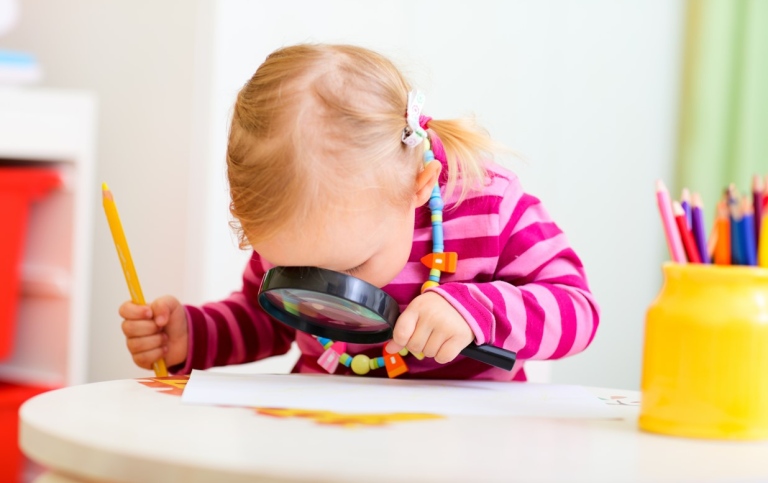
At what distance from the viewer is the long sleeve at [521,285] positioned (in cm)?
77

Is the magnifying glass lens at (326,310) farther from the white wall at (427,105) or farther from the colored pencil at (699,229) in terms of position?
the white wall at (427,105)

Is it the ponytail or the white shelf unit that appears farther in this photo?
the white shelf unit

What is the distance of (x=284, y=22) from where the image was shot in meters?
1.75

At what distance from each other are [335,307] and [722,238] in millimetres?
314

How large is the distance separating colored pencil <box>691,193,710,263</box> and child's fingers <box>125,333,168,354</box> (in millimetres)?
521

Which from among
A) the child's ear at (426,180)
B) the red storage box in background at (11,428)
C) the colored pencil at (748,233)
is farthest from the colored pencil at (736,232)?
the red storage box in background at (11,428)

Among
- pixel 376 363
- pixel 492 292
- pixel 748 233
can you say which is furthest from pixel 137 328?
pixel 748 233

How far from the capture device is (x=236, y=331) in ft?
3.26

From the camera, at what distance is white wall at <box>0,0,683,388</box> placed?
173 cm

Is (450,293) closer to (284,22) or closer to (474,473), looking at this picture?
(474,473)

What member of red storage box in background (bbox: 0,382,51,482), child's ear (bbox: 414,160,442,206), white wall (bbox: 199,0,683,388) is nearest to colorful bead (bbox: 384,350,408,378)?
child's ear (bbox: 414,160,442,206)

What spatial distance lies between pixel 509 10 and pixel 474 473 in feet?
5.25

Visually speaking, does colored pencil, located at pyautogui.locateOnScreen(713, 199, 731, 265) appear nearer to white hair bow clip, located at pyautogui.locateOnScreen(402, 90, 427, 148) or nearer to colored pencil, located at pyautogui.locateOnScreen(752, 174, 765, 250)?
colored pencil, located at pyautogui.locateOnScreen(752, 174, 765, 250)

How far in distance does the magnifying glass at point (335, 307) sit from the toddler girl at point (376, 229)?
1cm
